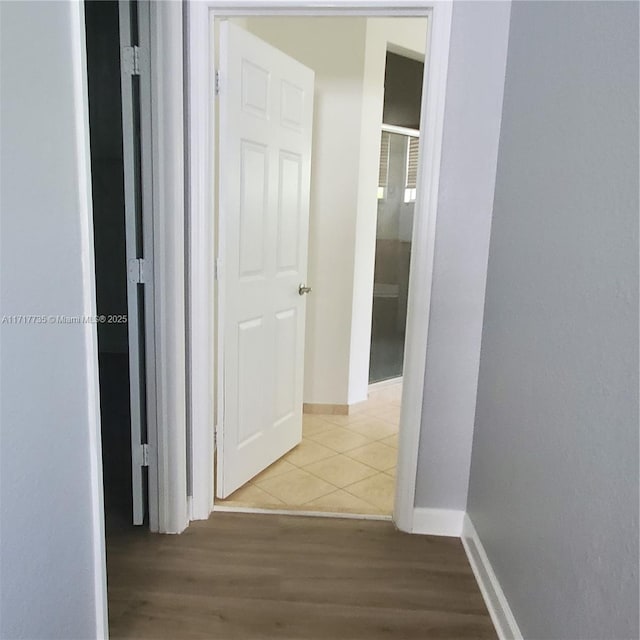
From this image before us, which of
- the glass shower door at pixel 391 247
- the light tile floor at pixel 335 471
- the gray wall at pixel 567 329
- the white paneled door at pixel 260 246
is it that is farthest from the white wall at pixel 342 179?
the gray wall at pixel 567 329

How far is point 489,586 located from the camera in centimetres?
182

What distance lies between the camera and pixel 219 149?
7.24ft

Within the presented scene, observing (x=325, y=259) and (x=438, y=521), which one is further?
(x=325, y=259)

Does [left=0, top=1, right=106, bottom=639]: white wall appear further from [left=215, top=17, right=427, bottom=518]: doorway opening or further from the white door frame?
[left=215, top=17, right=427, bottom=518]: doorway opening

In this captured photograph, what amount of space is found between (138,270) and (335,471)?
1.49 metres

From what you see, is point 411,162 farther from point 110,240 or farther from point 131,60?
point 131,60

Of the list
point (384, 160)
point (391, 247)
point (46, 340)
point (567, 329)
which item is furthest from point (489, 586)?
point (384, 160)

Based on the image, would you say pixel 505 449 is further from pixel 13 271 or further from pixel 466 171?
pixel 13 271

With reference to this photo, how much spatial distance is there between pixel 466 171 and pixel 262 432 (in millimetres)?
1567

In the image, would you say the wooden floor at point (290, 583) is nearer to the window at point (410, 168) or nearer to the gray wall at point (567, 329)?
the gray wall at point (567, 329)

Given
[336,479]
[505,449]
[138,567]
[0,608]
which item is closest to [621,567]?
[505,449]

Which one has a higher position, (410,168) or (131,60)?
(131,60)

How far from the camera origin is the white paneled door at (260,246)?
226cm

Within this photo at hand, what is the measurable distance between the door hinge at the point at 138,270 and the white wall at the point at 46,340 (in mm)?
676
